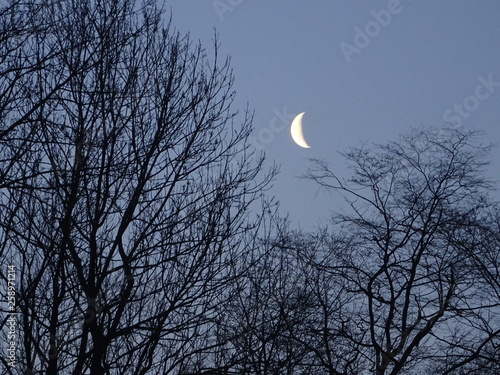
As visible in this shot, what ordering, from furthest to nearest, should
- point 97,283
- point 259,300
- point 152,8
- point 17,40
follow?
1. point 259,300
2. point 152,8
3. point 97,283
4. point 17,40

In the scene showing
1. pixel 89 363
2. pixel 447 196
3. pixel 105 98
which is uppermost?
pixel 447 196

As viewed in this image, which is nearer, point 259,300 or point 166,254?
point 166,254

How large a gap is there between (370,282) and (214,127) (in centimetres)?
582

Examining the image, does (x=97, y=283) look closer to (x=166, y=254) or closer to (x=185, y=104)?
(x=166, y=254)

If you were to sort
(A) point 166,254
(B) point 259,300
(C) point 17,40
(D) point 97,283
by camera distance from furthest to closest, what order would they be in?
(B) point 259,300 < (A) point 166,254 < (D) point 97,283 < (C) point 17,40

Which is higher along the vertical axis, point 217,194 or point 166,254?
point 217,194

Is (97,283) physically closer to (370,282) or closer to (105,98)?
(105,98)

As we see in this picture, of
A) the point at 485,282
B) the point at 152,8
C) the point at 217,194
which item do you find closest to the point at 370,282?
the point at 485,282

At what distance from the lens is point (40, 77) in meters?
8.28

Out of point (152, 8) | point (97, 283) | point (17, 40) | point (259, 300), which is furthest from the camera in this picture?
point (259, 300)

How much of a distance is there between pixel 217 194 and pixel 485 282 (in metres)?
6.92

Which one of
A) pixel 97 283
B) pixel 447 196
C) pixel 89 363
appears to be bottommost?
pixel 89 363

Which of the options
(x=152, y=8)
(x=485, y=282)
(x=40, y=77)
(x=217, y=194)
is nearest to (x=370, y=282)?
(x=485, y=282)

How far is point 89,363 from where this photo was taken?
8.08 m
